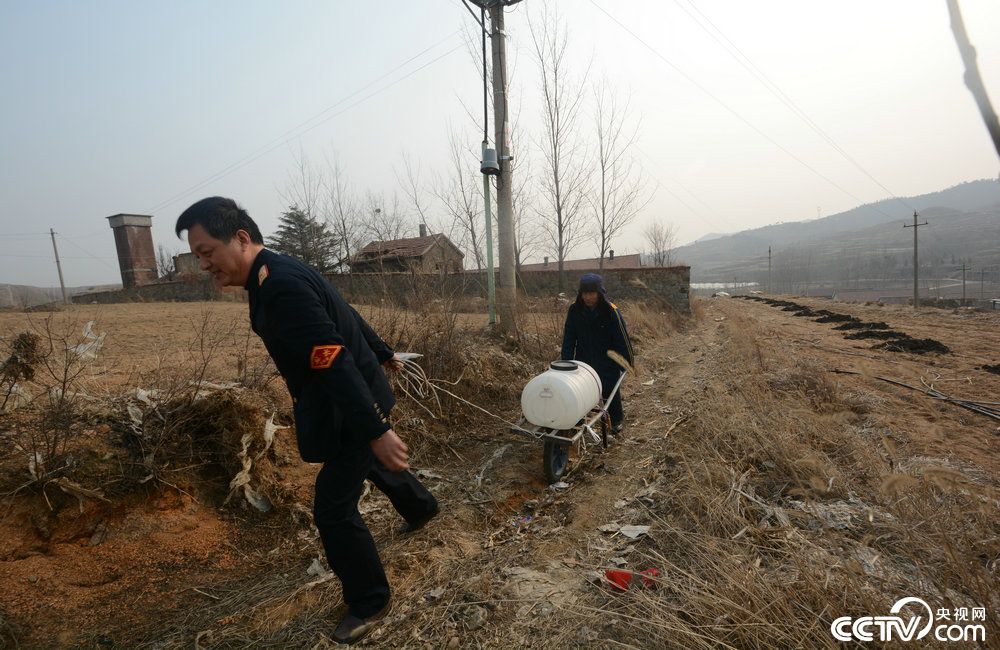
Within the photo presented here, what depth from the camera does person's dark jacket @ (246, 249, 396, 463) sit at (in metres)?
1.99

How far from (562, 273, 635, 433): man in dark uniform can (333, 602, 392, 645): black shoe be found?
3197mm

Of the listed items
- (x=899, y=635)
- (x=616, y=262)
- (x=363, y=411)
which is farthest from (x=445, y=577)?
(x=616, y=262)

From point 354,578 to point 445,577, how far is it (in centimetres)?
64

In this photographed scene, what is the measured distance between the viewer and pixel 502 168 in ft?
27.2

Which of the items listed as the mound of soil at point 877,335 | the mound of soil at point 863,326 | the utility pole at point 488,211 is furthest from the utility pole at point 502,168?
the mound of soil at point 863,326

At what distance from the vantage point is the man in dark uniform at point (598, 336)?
4945 mm

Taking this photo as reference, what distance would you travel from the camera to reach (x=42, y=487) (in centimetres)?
280

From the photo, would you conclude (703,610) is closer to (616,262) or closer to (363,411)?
(363,411)

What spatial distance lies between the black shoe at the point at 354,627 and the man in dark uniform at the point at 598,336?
320 cm

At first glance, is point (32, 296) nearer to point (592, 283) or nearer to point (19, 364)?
point (19, 364)

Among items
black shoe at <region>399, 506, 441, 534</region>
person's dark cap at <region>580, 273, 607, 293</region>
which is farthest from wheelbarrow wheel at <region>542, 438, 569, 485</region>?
person's dark cap at <region>580, 273, 607, 293</region>

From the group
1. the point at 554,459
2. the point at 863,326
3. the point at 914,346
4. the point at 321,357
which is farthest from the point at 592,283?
the point at 863,326

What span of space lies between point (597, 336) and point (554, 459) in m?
1.63

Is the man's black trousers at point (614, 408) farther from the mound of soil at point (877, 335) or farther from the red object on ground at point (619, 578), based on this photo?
the mound of soil at point (877, 335)
